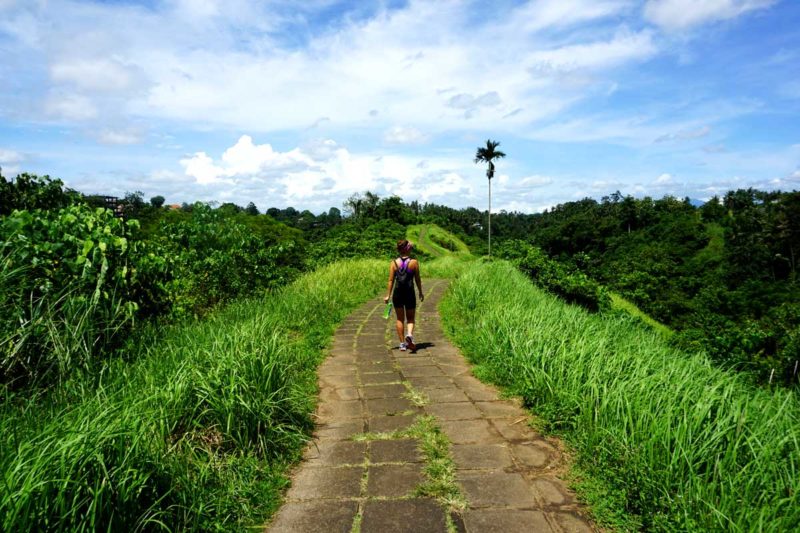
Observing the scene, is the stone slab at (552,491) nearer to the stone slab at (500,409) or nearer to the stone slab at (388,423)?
the stone slab at (500,409)

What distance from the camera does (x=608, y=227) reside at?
6291 cm

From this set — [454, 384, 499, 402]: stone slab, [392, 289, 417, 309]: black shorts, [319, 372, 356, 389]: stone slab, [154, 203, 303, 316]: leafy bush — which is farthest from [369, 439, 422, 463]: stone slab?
[154, 203, 303, 316]: leafy bush

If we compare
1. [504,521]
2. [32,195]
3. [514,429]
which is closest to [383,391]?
[514,429]

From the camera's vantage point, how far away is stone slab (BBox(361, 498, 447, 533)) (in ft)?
7.70

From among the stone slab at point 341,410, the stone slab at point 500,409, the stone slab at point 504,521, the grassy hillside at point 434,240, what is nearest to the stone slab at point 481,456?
the stone slab at point 504,521

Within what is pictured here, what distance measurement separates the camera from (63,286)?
374 centimetres

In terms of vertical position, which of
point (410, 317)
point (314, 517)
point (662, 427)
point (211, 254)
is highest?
point (211, 254)

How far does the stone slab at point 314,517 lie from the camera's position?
2.39 metres

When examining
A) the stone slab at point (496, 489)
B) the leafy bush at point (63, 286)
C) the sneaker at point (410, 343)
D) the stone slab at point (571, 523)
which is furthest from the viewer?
the sneaker at point (410, 343)

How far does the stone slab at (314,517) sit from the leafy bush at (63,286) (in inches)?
80.1

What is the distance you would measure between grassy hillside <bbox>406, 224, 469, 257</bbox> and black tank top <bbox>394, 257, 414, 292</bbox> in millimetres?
36547

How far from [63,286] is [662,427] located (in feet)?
15.0

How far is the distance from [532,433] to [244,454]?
2.12 metres

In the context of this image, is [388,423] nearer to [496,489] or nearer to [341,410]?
[341,410]
